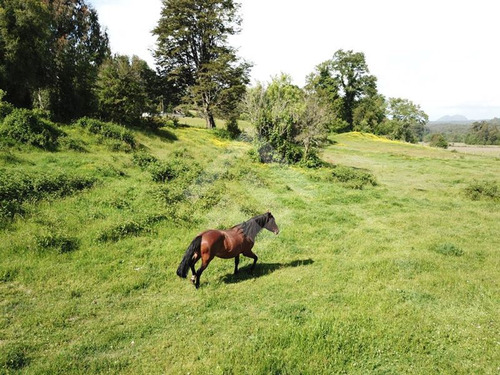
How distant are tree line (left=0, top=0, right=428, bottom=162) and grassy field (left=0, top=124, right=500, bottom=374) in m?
9.27

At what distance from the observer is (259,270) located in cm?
984

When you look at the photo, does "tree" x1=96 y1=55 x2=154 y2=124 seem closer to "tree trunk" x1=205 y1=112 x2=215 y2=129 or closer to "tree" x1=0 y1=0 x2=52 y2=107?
"tree" x1=0 y1=0 x2=52 y2=107

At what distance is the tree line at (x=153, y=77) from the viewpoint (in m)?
21.5

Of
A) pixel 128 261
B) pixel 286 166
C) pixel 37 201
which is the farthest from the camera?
pixel 286 166

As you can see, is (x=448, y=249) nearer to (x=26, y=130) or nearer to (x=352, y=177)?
(x=352, y=177)

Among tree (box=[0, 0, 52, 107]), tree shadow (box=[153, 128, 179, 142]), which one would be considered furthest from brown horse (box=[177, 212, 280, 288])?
tree shadow (box=[153, 128, 179, 142])

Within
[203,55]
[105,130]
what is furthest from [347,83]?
[105,130]

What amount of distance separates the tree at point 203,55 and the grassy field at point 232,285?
994 inches

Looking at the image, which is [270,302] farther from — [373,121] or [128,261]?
[373,121]

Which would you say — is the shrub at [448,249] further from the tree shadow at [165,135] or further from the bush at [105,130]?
the tree shadow at [165,135]

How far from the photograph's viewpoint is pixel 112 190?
14625 millimetres

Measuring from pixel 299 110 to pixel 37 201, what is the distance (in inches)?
902

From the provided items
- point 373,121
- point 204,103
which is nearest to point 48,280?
point 204,103

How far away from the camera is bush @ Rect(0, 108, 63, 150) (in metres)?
17.5
